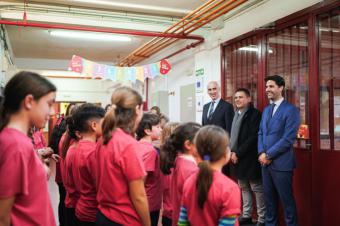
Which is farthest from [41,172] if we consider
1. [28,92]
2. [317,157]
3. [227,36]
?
[227,36]

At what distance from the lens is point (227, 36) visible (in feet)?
15.7

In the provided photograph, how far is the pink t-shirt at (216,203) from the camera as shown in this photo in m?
1.40

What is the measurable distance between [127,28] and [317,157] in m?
3.79

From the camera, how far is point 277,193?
10.9 feet

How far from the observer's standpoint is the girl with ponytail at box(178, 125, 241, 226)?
4.60ft

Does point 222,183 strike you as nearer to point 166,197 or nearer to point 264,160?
point 166,197

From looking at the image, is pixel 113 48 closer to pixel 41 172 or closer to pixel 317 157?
pixel 317 157

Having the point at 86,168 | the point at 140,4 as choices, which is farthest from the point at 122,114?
the point at 140,4

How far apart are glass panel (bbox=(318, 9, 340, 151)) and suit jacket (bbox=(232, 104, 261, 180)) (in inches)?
27.7

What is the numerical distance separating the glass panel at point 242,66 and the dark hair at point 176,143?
247 centimetres

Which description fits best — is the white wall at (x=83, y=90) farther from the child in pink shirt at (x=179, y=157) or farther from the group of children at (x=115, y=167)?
the child in pink shirt at (x=179, y=157)

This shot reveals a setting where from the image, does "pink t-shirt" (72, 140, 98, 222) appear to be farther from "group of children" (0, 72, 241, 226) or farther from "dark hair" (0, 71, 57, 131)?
"dark hair" (0, 71, 57, 131)

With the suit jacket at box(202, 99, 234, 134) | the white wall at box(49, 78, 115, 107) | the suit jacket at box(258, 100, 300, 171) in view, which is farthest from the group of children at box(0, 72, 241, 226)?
the white wall at box(49, 78, 115, 107)

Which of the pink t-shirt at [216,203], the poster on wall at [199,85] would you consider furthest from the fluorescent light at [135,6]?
the pink t-shirt at [216,203]
